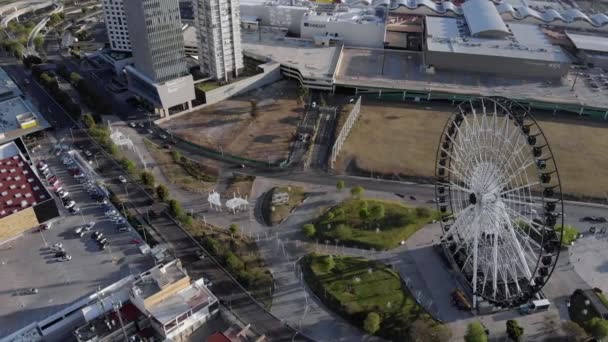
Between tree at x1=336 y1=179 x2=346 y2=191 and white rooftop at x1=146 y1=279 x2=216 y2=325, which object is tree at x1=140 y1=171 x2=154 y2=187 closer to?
white rooftop at x1=146 y1=279 x2=216 y2=325

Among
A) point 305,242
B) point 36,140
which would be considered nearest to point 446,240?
point 305,242

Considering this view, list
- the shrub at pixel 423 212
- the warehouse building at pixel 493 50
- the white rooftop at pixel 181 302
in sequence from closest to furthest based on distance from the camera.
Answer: the white rooftop at pixel 181 302, the shrub at pixel 423 212, the warehouse building at pixel 493 50

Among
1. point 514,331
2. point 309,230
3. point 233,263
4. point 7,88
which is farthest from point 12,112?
point 514,331

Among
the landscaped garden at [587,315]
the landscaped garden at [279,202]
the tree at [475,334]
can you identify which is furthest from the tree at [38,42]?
the landscaped garden at [587,315]

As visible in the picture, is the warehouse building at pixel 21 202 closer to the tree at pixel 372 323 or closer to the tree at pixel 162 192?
the tree at pixel 162 192

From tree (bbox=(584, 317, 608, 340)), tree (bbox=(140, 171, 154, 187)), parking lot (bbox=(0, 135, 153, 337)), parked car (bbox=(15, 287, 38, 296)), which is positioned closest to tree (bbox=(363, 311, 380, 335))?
tree (bbox=(584, 317, 608, 340))

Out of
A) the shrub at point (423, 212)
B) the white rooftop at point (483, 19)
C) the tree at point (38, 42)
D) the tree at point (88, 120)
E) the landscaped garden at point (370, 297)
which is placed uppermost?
the white rooftop at point (483, 19)
